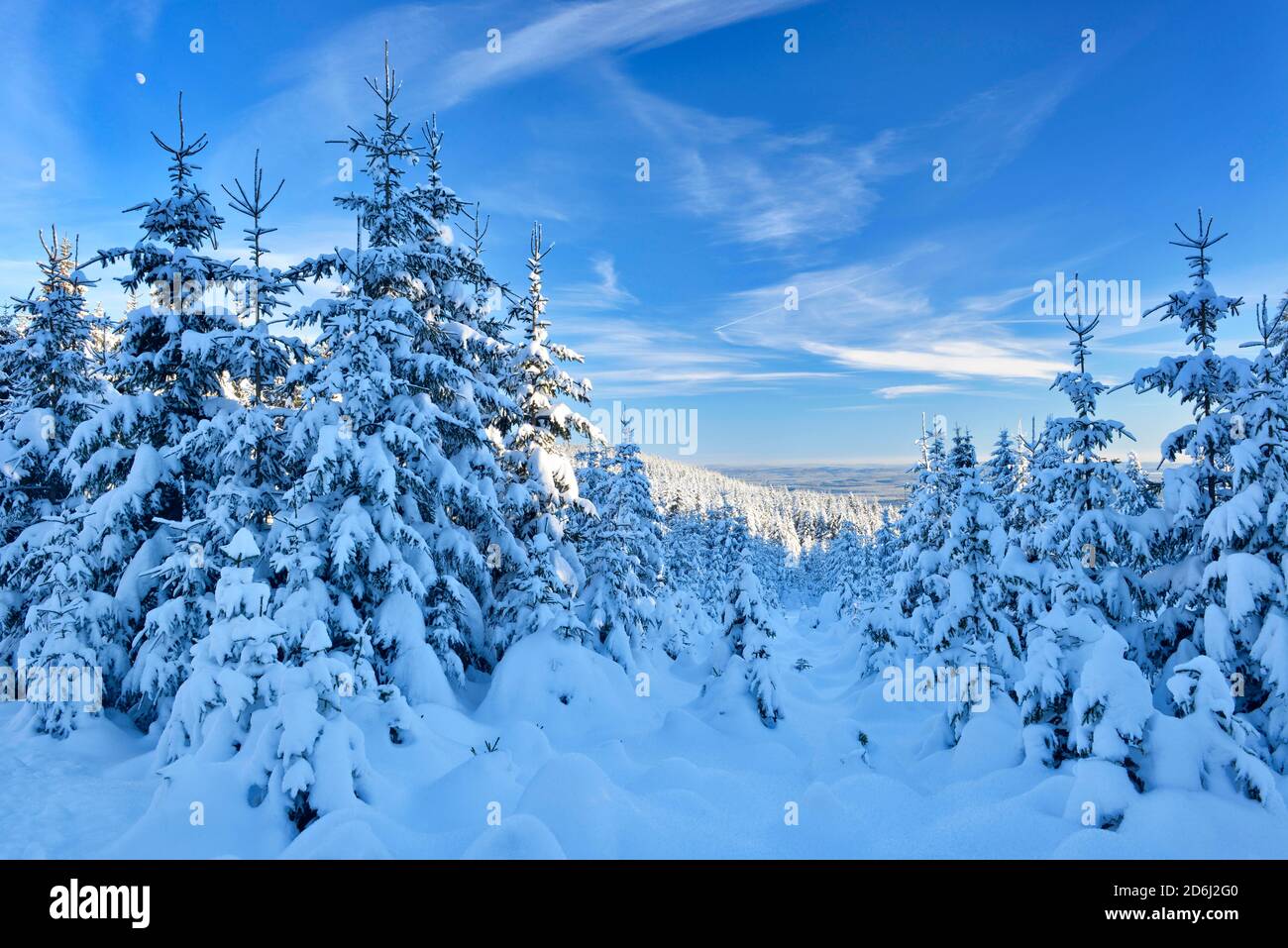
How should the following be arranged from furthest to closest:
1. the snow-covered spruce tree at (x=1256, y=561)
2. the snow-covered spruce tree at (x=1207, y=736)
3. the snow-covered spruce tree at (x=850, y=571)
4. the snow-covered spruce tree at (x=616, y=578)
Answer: the snow-covered spruce tree at (x=850, y=571)
the snow-covered spruce tree at (x=616, y=578)
the snow-covered spruce tree at (x=1256, y=561)
the snow-covered spruce tree at (x=1207, y=736)

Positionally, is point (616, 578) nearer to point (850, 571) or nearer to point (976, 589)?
point (976, 589)

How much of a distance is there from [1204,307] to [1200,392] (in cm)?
173

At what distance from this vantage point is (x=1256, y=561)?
33.5 feet

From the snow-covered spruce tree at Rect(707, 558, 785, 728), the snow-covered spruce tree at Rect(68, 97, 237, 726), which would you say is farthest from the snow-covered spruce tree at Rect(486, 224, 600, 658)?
the snow-covered spruce tree at Rect(68, 97, 237, 726)

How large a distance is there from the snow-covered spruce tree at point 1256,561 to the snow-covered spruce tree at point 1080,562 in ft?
4.60

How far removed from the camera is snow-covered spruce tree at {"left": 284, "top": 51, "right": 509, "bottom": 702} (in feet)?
40.6

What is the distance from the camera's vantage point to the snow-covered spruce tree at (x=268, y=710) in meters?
8.12

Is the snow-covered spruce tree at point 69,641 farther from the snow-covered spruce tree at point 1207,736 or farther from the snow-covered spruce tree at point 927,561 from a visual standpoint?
the snow-covered spruce tree at point 927,561

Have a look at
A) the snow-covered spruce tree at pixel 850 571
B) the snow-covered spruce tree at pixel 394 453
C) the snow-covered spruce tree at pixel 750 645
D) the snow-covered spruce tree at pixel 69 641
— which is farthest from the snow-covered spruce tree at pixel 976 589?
the snow-covered spruce tree at pixel 850 571

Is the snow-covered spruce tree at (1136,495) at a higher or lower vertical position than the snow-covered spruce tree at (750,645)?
higher
